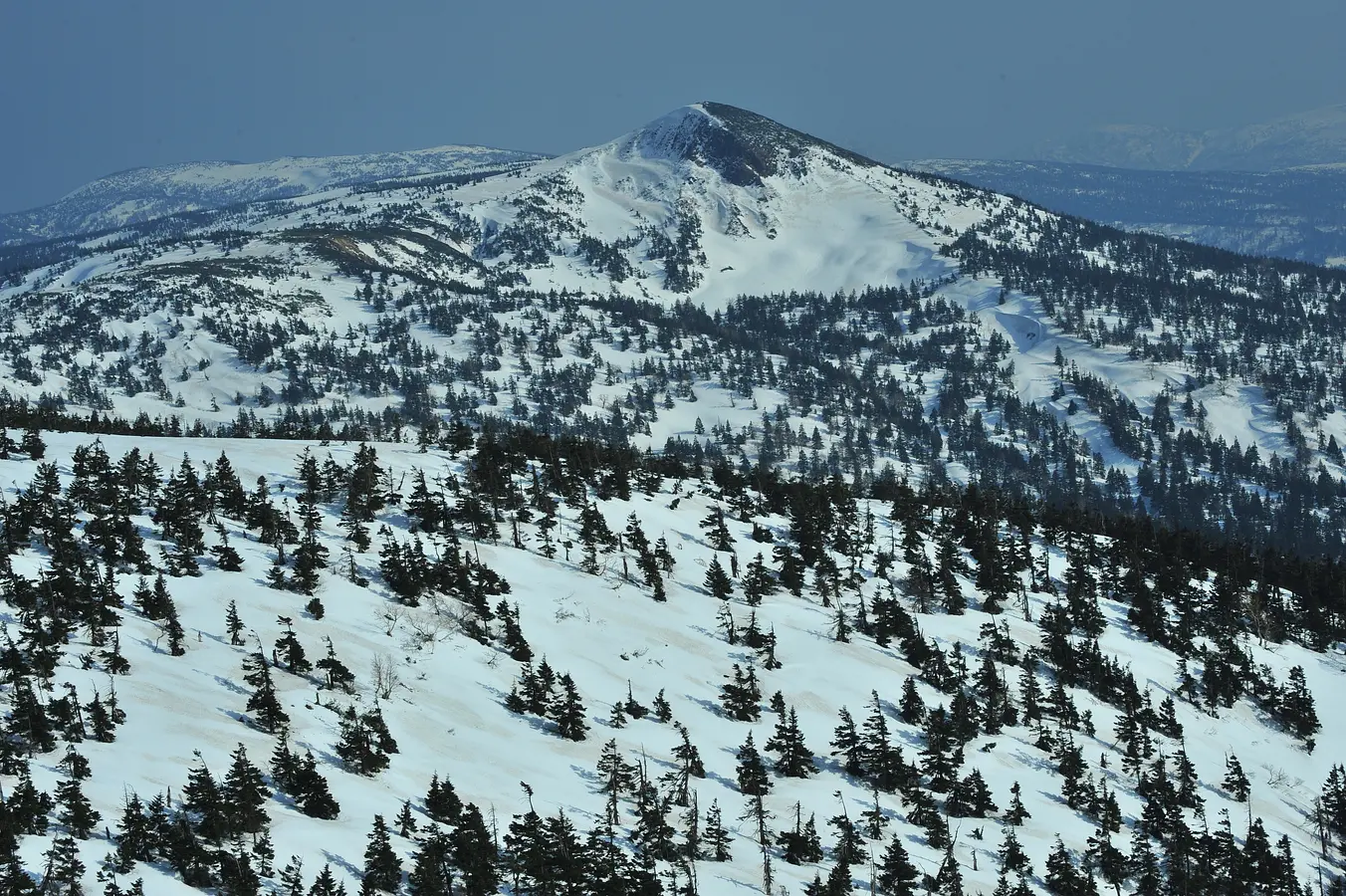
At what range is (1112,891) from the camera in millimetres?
75312

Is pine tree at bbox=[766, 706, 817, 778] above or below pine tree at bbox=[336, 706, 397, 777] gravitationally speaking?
below

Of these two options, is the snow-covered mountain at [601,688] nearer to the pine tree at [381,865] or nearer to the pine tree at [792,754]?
the pine tree at [381,865]

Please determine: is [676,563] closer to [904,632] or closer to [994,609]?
[904,632]

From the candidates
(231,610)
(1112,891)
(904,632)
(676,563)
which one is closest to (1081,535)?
(904,632)

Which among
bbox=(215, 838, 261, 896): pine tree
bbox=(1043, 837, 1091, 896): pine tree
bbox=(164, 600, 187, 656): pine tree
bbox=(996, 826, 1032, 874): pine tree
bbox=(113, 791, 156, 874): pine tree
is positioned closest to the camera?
bbox=(113, 791, 156, 874): pine tree

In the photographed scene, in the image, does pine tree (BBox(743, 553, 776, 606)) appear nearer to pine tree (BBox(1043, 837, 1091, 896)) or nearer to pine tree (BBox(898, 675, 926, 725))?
pine tree (BBox(898, 675, 926, 725))

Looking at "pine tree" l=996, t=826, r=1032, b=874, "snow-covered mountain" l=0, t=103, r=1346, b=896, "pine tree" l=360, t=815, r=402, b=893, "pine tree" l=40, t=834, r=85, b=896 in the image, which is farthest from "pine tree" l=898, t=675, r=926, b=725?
"pine tree" l=40, t=834, r=85, b=896

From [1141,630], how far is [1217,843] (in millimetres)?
52822

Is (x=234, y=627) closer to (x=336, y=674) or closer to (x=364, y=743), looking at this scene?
(x=336, y=674)

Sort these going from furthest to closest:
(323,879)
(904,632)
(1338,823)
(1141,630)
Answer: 1. (1141,630)
2. (904,632)
3. (1338,823)
4. (323,879)

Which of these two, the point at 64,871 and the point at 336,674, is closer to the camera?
the point at 64,871

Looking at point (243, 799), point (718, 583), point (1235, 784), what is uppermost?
point (243, 799)

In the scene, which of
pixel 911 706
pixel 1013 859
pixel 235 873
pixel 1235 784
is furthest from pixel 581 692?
pixel 1235 784

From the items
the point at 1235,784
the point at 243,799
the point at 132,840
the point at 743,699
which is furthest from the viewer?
the point at 1235,784
